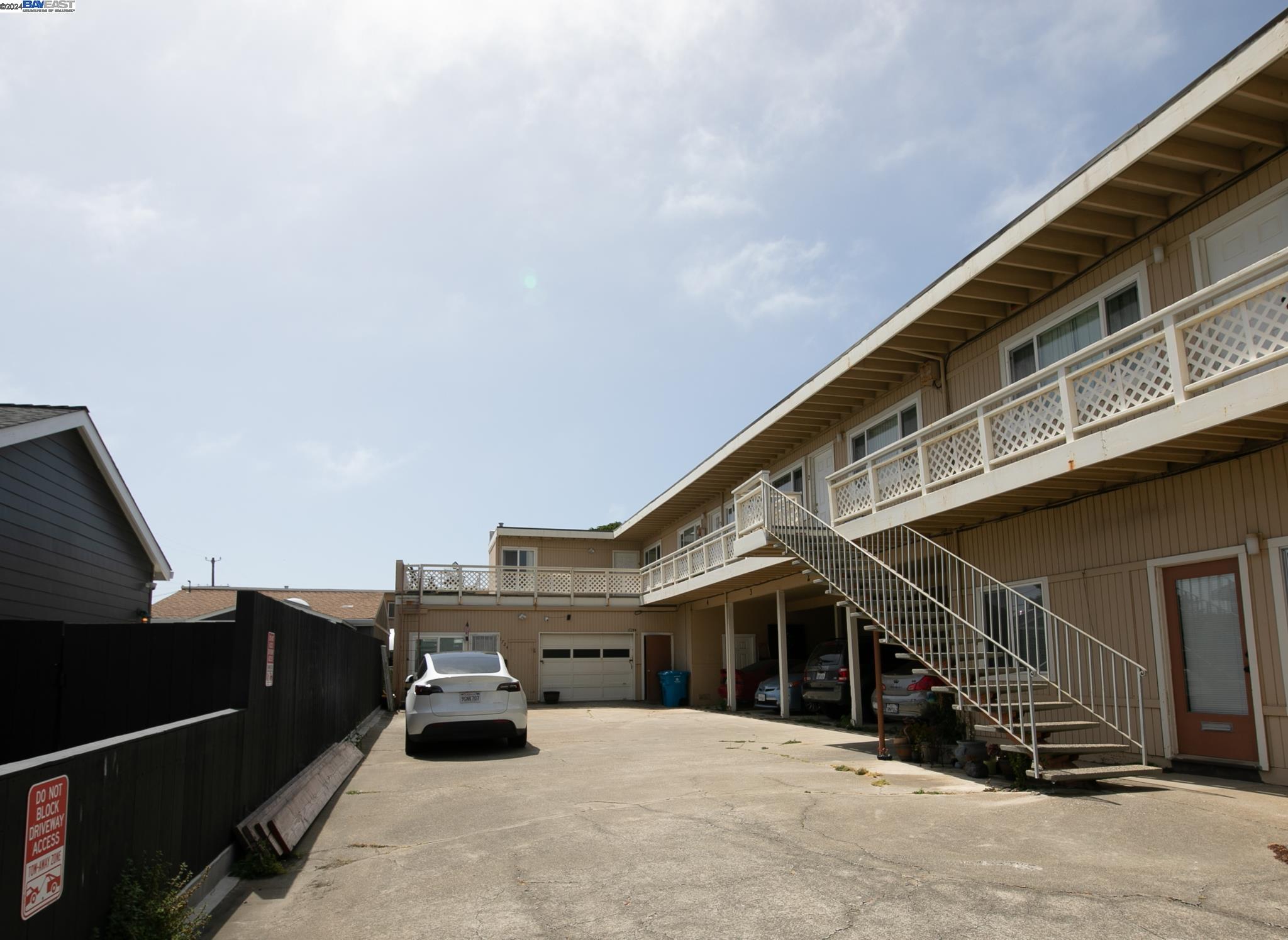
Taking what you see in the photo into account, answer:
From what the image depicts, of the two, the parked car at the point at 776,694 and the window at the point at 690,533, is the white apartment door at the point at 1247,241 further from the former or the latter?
the window at the point at 690,533

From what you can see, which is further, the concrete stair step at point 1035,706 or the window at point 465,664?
the window at point 465,664

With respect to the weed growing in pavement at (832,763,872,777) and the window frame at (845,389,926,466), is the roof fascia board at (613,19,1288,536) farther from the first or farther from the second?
the weed growing in pavement at (832,763,872,777)

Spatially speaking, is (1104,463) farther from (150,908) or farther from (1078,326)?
(150,908)

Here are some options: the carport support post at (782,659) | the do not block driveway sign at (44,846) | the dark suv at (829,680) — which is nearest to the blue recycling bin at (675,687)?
the carport support post at (782,659)

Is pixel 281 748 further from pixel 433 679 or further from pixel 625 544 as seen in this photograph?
pixel 625 544

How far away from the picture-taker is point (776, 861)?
5.88m

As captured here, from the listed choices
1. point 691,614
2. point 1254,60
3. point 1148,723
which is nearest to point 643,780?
point 1148,723

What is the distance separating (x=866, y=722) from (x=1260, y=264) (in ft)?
37.9

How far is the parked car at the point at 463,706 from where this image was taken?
1222cm

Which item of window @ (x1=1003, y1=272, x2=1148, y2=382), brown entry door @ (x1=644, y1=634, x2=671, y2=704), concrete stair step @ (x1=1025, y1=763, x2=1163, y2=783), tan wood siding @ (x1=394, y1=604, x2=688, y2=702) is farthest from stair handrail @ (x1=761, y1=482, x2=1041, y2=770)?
brown entry door @ (x1=644, y1=634, x2=671, y2=704)

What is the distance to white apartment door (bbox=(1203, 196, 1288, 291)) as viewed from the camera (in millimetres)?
8805

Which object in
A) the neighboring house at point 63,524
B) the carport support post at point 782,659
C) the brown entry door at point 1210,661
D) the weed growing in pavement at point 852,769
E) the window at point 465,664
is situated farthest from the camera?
the carport support post at point 782,659

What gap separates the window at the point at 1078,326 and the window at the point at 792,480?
7.05 m

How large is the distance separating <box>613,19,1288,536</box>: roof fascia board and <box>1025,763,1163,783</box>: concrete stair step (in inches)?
235
